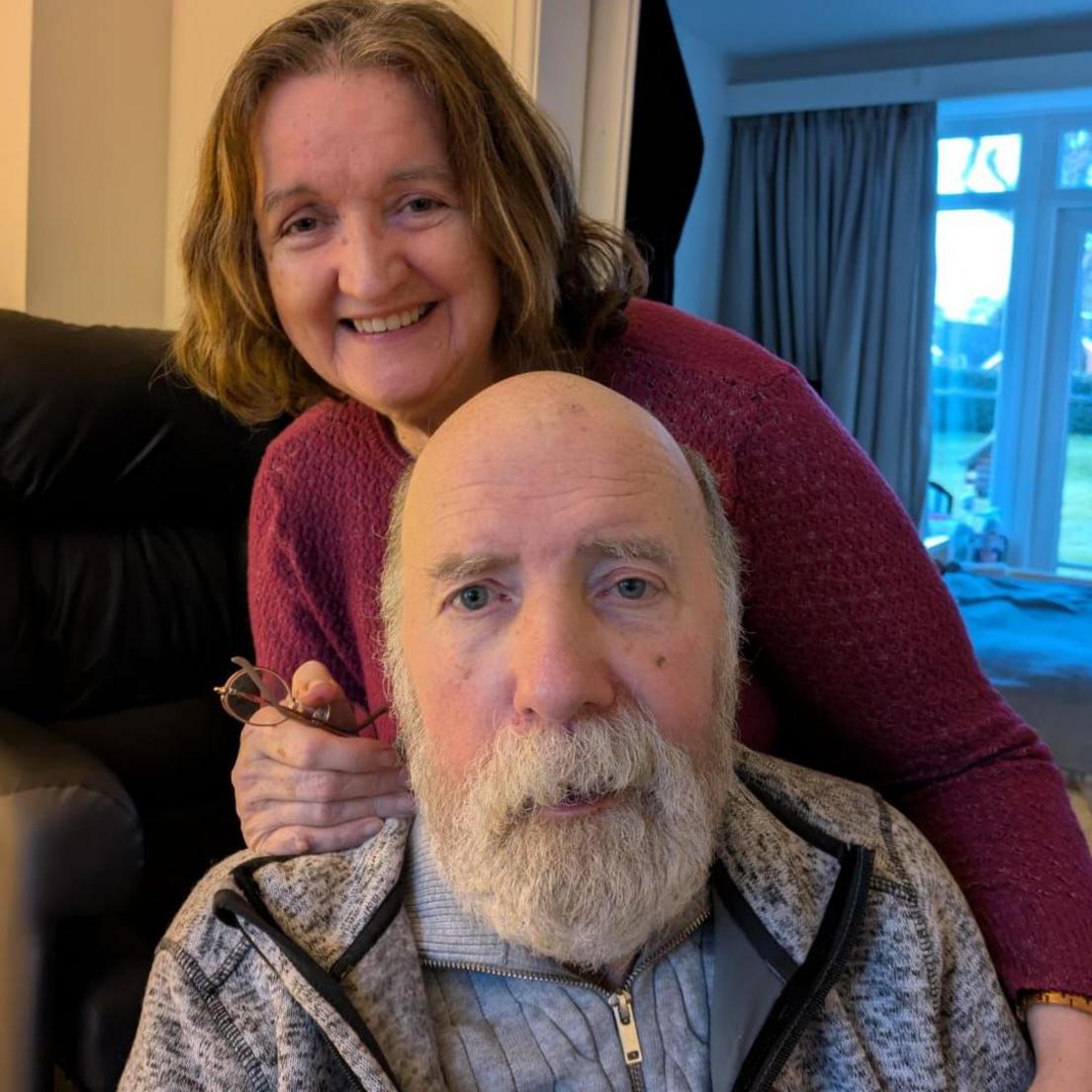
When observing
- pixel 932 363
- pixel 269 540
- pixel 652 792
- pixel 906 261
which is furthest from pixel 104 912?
pixel 932 363

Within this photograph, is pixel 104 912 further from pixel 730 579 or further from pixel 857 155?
pixel 857 155

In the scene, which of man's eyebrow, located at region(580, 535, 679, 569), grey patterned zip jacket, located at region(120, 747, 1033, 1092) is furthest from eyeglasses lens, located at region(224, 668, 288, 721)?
man's eyebrow, located at region(580, 535, 679, 569)

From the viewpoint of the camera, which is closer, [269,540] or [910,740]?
[910,740]

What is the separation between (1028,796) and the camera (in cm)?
101

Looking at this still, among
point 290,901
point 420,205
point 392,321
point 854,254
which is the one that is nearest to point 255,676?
Result: point 290,901

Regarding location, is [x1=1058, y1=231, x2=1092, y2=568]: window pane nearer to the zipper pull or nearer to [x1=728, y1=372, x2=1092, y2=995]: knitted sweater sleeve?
[x1=728, y1=372, x2=1092, y2=995]: knitted sweater sleeve

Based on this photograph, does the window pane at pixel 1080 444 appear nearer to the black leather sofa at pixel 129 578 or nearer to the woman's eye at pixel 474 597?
the black leather sofa at pixel 129 578

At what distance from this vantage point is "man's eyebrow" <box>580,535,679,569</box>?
818 mm

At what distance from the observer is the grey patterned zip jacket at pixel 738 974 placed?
2.63ft

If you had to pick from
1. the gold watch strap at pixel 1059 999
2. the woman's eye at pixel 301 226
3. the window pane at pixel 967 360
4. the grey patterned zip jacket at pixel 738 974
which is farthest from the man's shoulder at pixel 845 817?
the window pane at pixel 967 360

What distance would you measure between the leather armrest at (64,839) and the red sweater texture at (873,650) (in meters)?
0.80

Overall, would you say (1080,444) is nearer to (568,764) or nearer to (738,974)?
(738,974)

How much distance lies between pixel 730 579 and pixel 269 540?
581 millimetres

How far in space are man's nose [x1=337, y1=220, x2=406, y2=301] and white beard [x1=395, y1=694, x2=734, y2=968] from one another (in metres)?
0.45
